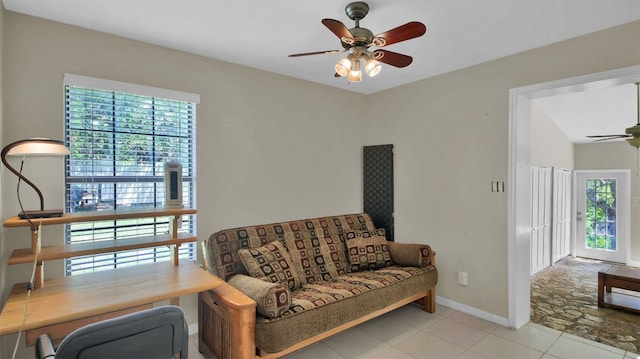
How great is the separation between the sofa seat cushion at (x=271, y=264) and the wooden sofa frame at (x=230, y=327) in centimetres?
26

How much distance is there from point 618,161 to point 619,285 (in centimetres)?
353

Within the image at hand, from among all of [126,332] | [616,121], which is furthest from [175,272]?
[616,121]

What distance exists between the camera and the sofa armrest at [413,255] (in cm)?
324

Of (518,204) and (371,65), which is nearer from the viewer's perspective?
(371,65)

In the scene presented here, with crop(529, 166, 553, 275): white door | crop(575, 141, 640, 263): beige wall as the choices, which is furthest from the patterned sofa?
crop(575, 141, 640, 263): beige wall

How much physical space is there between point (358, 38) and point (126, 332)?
195 centimetres

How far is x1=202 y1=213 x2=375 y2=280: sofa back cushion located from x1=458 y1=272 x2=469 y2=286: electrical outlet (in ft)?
4.62

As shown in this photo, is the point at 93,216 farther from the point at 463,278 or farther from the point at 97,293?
the point at 463,278

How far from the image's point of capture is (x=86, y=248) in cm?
210

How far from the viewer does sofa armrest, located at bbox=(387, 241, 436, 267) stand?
324 cm

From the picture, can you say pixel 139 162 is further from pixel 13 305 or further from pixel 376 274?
pixel 376 274

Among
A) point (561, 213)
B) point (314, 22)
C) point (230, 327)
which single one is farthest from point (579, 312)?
point (314, 22)

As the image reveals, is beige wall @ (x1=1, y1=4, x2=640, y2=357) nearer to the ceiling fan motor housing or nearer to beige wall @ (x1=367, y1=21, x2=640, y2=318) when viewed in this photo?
beige wall @ (x1=367, y1=21, x2=640, y2=318)

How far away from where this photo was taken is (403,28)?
179cm
